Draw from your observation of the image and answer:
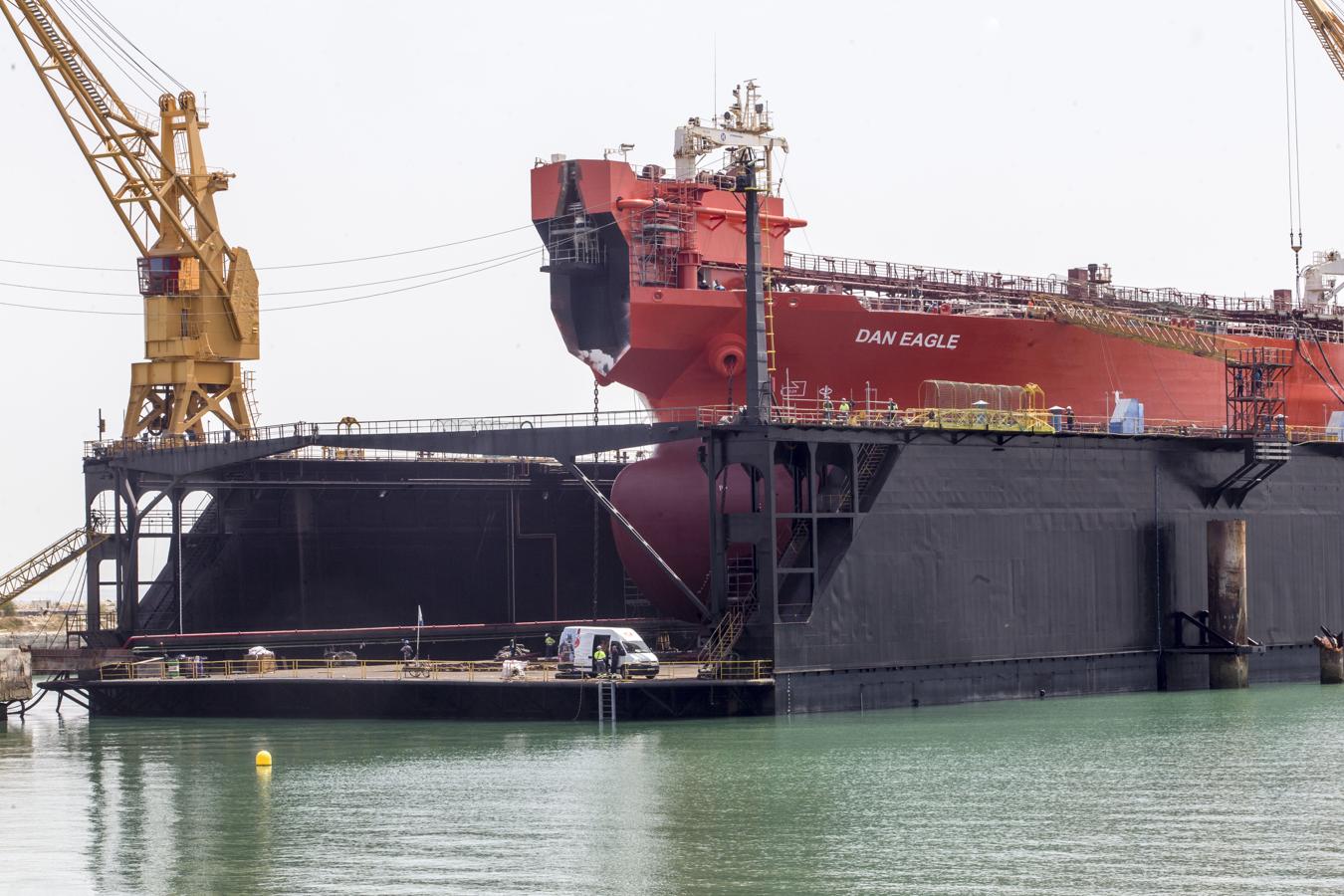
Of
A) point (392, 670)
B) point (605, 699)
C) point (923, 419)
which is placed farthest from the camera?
point (392, 670)

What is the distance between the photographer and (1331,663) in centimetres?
5938

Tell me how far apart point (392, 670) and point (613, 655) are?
751 centimetres

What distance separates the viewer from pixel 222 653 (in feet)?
192

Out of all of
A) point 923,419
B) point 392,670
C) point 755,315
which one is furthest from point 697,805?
point 923,419

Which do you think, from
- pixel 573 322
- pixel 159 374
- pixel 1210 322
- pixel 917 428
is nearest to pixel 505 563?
pixel 573 322

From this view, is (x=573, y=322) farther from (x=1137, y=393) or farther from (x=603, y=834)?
(x=603, y=834)

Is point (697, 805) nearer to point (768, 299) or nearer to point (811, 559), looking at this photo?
point (811, 559)

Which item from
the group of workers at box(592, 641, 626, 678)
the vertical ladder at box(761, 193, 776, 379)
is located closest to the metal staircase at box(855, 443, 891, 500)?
the vertical ladder at box(761, 193, 776, 379)

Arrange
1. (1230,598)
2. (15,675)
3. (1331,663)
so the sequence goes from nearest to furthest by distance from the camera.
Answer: (15,675) < (1230,598) < (1331,663)

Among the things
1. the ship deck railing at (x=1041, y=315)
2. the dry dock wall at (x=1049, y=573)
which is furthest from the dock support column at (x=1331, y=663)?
the ship deck railing at (x=1041, y=315)

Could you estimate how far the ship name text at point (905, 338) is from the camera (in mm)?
63531

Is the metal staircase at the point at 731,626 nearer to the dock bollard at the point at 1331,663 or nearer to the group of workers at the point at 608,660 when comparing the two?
the group of workers at the point at 608,660

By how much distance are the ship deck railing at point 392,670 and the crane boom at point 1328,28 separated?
44.7 m

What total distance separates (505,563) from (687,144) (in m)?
15.5
